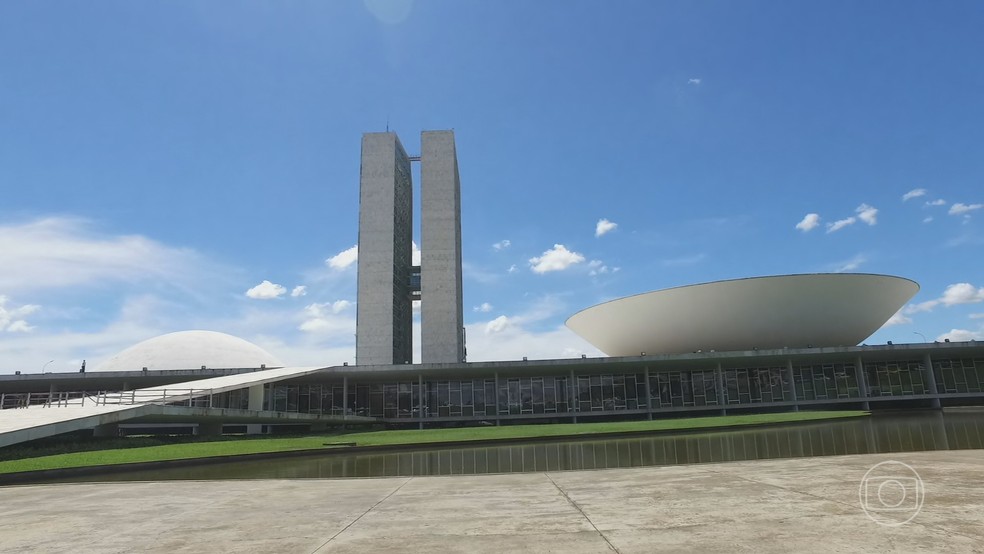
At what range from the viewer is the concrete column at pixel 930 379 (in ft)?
148

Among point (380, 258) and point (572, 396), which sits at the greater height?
point (380, 258)

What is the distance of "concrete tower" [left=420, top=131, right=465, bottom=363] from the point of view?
6544 centimetres

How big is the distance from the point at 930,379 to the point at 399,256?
53.4m

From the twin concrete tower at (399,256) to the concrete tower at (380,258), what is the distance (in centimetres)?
10

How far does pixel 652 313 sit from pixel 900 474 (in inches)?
1604

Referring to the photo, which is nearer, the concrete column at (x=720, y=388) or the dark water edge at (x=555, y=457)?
the dark water edge at (x=555, y=457)

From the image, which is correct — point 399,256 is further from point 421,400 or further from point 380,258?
point 421,400

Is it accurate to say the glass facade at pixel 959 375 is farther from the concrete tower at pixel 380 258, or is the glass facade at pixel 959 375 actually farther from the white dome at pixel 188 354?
the white dome at pixel 188 354

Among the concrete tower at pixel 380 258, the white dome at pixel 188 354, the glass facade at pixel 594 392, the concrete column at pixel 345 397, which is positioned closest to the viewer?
the concrete column at pixel 345 397

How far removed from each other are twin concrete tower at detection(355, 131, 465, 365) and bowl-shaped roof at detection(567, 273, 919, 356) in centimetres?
2200

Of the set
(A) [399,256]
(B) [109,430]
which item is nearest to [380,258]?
(A) [399,256]

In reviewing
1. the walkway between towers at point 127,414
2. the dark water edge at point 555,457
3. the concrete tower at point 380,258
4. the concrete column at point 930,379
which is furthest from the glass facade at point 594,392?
the dark water edge at point 555,457

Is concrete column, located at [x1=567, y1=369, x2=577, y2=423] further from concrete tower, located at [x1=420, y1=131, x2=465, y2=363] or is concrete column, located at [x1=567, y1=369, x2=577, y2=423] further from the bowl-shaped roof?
concrete tower, located at [x1=420, y1=131, x2=465, y2=363]

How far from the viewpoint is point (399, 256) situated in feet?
233
